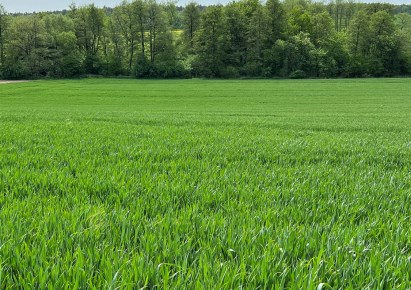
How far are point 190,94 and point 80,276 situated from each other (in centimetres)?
4566

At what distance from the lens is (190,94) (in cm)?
Result: 4703

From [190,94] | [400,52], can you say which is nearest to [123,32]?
[190,94]

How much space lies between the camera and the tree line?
77812mm

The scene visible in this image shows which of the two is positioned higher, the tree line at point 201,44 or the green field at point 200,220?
the tree line at point 201,44

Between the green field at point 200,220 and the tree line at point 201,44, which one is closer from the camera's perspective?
the green field at point 200,220

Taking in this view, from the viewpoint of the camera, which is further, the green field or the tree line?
the tree line

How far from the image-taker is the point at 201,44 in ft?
275

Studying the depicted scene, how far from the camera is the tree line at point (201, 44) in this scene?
7781 centimetres

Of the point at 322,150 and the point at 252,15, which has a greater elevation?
the point at 252,15

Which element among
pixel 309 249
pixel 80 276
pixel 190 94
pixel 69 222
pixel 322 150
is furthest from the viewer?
pixel 190 94

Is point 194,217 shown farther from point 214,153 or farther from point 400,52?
point 400,52

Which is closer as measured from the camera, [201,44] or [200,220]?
[200,220]

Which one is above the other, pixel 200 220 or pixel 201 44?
pixel 201 44

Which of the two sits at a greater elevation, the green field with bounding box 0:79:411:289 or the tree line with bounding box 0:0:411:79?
the tree line with bounding box 0:0:411:79
